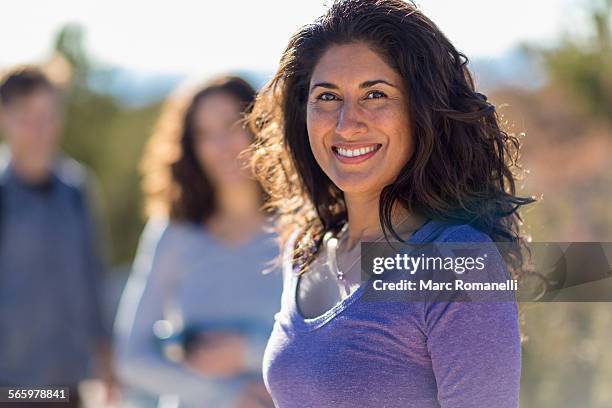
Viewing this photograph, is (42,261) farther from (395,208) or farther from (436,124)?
(436,124)

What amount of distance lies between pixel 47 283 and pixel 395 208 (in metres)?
2.39

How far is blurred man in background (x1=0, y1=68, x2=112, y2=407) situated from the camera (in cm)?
381

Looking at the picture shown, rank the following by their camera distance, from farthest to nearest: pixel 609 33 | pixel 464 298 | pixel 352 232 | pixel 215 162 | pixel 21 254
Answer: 1. pixel 609 33
2. pixel 21 254
3. pixel 215 162
4. pixel 352 232
5. pixel 464 298

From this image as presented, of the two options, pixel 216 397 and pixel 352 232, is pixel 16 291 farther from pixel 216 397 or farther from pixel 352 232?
pixel 352 232

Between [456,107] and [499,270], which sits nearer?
[499,270]

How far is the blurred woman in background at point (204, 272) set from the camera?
2.84m

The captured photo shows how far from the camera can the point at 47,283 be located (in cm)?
389

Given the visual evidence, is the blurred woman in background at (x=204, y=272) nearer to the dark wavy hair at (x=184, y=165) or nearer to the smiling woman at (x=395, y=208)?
the dark wavy hair at (x=184, y=165)

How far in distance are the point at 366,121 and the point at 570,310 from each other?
7.61 feet

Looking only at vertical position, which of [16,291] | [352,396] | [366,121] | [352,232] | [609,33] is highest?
[609,33]

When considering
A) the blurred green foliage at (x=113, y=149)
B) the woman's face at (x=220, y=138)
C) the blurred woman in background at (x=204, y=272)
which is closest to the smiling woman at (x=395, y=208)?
the blurred woman in background at (x=204, y=272)

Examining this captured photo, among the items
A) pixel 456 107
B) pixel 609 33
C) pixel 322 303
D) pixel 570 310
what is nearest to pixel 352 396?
pixel 322 303

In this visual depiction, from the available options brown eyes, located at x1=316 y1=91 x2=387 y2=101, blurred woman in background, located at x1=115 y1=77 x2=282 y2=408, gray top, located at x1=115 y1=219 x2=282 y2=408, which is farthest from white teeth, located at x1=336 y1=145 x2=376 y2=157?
gray top, located at x1=115 y1=219 x2=282 y2=408

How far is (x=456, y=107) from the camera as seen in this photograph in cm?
185
